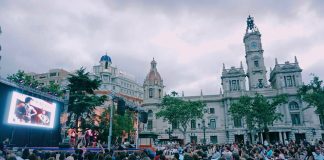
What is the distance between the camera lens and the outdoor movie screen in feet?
56.6

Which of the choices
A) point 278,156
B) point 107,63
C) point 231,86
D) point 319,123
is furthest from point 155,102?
point 278,156

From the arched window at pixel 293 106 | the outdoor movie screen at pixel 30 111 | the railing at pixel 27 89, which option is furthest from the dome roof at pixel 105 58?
the arched window at pixel 293 106

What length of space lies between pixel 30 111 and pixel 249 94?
44086 millimetres

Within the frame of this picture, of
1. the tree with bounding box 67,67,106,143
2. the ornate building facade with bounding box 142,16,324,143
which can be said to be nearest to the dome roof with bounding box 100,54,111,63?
the ornate building facade with bounding box 142,16,324,143

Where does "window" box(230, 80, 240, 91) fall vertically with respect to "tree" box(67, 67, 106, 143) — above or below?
above

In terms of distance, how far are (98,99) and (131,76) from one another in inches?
2101

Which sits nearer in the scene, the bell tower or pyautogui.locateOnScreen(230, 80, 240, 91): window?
pyautogui.locateOnScreen(230, 80, 240, 91): window

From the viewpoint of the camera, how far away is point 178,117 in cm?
4228

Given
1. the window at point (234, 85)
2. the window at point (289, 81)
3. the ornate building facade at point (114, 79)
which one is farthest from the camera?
→ the ornate building facade at point (114, 79)

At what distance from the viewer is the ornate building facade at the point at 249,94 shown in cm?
4562

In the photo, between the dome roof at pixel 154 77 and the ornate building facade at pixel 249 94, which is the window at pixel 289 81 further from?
the dome roof at pixel 154 77

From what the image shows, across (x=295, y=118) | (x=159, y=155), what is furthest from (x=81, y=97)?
(x=295, y=118)

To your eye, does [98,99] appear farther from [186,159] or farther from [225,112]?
[225,112]

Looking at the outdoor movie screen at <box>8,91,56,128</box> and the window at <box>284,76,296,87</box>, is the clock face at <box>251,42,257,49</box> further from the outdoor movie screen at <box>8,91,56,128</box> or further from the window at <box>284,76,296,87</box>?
the outdoor movie screen at <box>8,91,56,128</box>
